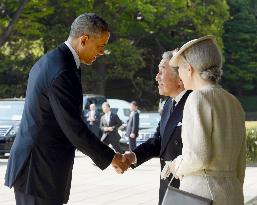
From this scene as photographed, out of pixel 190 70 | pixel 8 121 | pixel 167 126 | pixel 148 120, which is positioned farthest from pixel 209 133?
pixel 148 120

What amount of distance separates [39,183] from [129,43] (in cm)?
4081

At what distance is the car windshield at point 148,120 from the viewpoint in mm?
28656

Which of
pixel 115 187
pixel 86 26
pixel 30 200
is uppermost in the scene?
pixel 86 26

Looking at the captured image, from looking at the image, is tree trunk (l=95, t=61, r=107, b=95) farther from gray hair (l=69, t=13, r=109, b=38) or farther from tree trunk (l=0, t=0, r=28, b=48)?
gray hair (l=69, t=13, r=109, b=38)

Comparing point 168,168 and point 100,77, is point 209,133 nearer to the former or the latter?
point 168,168

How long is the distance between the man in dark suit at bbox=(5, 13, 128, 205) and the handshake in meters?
0.32

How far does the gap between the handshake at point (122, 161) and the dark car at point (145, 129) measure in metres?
20.1

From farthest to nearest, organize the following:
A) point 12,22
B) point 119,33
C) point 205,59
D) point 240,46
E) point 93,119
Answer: point 240,46, point 119,33, point 12,22, point 93,119, point 205,59

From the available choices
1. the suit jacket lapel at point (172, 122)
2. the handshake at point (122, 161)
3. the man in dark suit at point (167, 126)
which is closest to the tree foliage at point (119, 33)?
the man in dark suit at point (167, 126)

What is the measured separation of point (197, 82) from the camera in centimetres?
441

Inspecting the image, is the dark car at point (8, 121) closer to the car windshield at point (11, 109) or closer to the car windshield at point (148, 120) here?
the car windshield at point (11, 109)

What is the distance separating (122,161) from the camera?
5648mm

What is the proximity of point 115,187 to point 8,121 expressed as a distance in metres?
10.4

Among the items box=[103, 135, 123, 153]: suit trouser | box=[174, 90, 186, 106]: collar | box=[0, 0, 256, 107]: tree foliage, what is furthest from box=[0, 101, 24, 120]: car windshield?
box=[174, 90, 186, 106]: collar
